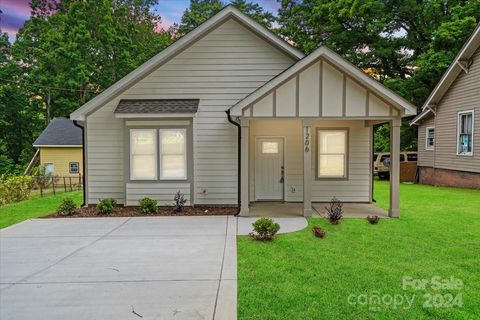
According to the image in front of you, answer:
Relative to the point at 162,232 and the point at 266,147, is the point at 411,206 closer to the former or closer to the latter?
the point at 266,147

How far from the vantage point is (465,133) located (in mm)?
15594

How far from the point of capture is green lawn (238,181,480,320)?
3.90 metres

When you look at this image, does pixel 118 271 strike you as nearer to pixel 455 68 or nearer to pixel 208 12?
pixel 455 68

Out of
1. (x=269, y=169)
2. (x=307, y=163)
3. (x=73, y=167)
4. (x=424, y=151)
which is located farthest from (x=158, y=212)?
(x=73, y=167)

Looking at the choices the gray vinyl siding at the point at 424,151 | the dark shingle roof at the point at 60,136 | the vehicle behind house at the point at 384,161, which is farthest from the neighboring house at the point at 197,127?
the dark shingle roof at the point at 60,136

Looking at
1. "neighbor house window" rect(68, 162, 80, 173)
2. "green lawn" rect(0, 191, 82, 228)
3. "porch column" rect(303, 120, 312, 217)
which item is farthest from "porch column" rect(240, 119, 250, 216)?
"neighbor house window" rect(68, 162, 80, 173)

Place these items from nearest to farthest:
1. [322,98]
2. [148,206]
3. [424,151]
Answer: [322,98], [148,206], [424,151]

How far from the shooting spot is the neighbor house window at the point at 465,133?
49.9 feet

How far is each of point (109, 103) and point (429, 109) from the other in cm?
1614

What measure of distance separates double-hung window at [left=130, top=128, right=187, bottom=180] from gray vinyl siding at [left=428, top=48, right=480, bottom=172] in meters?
12.6

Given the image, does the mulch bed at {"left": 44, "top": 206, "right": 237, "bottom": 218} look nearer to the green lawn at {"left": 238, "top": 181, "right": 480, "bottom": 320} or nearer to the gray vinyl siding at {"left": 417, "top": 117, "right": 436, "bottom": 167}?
the green lawn at {"left": 238, "top": 181, "right": 480, "bottom": 320}

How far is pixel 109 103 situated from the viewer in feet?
35.1

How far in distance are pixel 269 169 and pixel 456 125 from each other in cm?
1071

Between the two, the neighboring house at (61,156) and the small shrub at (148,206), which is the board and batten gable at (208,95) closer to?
the small shrub at (148,206)
